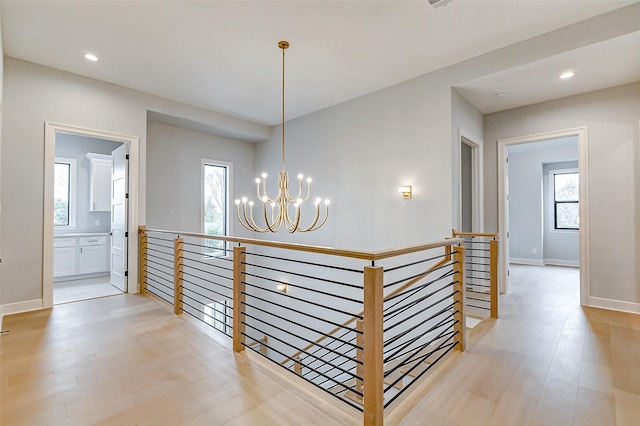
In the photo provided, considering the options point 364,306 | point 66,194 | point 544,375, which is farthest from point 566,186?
point 66,194

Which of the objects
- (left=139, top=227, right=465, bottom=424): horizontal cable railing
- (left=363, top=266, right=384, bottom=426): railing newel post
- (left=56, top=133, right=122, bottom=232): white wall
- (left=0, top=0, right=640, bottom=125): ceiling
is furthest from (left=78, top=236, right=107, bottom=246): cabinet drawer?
(left=363, top=266, right=384, bottom=426): railing newel post

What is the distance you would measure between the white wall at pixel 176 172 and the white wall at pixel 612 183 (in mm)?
5849

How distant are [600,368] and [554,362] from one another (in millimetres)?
286

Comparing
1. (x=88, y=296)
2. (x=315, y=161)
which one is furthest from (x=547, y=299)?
(x=88, y=296)

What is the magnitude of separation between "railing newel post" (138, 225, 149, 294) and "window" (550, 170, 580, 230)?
349 inches

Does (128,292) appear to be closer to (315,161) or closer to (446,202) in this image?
(315,161)

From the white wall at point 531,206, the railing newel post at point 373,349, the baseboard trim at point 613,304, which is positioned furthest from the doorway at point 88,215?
the white wall at point 531,206

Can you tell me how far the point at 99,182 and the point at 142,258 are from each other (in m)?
2.56

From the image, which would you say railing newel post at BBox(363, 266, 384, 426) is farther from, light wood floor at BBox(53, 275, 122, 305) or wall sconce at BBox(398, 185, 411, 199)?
light wood floor at BBox(53, 275, 122, 305)

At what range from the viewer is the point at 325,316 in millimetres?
5246

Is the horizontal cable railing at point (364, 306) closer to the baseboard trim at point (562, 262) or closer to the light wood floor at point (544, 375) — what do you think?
the light wood floor at point (544, 375)

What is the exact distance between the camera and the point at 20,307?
3586 millimetres

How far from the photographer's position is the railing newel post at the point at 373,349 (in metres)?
1.62

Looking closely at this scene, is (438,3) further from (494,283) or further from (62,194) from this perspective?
(62,194)
